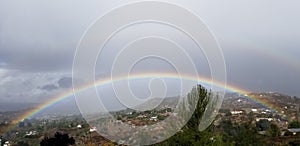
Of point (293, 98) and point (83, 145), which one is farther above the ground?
point (293, 98)

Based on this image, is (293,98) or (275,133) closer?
(275,133)

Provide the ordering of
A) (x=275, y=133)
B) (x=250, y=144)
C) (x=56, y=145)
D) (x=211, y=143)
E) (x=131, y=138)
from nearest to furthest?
(x=211, y=143) → (x=56, y=145) → (x=250, y=144) → (x=131, y=138) → (x=275, y=133)

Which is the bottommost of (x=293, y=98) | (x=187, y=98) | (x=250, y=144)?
(x=250, y=144)

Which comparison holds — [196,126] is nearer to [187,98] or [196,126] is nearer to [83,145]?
[187,98]

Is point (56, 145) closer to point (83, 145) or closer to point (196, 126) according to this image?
point (196, 126)

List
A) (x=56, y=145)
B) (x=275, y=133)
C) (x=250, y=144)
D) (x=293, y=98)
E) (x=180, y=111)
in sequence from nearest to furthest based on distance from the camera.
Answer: (x=180, y=111), (x=56, y=145), (x=250, y=144), (x=275, y=133), (x=293, y=98)

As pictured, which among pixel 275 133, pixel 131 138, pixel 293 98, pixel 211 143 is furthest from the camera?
pixel 293 98

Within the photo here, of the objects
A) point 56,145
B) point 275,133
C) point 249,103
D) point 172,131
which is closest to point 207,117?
point 172,131

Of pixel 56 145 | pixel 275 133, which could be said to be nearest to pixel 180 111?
pixel 56 145

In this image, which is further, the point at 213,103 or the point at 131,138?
the point at 131,138
